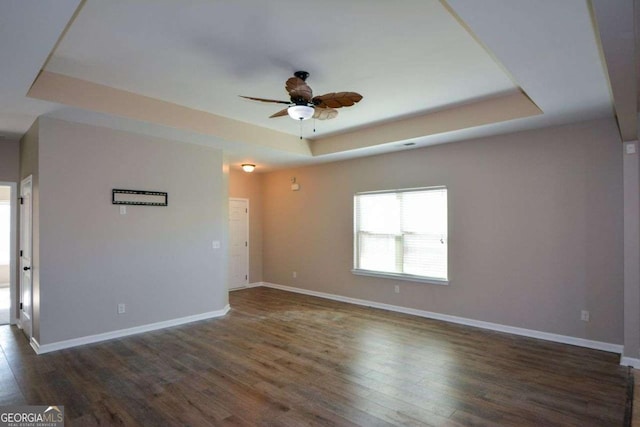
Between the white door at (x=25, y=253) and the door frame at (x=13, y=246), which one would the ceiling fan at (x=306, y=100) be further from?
the door frame at (x=13, y=246)

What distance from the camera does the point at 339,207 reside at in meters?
6.64

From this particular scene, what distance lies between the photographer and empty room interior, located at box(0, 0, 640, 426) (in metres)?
2.60

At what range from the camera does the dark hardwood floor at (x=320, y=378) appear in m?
2.66

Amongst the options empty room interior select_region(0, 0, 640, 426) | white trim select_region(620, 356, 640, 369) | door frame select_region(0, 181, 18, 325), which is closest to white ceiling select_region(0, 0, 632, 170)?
empty room interior select_region(0, 0, 640, 426)

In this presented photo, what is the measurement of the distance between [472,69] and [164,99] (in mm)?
3400

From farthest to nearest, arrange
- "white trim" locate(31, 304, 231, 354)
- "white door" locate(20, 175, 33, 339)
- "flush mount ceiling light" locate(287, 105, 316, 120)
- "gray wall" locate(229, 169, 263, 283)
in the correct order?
"gray wall" locate(229, 169, 263, 283) < "white door" locate(20, 175, 33, 339) < "white trim" locate(31, 304, 231, 354) < "flush mount ceiling light" locate(287, 105, 316, 120)

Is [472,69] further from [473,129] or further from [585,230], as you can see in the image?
[585,230]

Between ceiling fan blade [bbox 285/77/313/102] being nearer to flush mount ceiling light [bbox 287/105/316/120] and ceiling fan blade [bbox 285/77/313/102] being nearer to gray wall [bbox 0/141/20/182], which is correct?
flush mount ceiling light [bbox 287/105/316/120]

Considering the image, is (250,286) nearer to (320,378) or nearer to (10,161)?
(10,161)

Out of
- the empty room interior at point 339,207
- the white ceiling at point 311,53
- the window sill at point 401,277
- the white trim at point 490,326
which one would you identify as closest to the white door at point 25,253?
the empty room interior at point 339,207

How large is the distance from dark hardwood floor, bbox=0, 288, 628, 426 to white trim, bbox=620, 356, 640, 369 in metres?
0.11

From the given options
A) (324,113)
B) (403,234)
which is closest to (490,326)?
(403,234)

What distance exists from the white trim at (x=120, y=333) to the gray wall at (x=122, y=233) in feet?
0.21

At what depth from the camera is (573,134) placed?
4.23m
